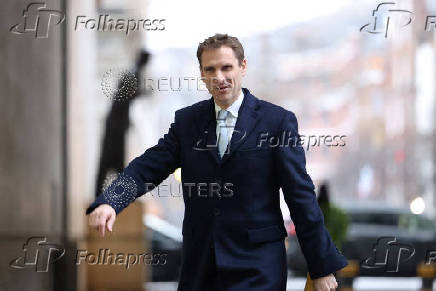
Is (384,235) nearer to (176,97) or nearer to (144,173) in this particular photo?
(176,97)

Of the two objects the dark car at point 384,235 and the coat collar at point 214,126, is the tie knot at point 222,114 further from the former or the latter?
the dark car at point 384,235

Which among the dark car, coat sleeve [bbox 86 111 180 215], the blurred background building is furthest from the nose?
the dark car

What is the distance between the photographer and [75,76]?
6.09 metres

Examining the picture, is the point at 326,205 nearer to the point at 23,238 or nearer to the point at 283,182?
the point at 23,238

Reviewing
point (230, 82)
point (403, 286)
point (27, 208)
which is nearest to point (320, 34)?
point (403, 286)

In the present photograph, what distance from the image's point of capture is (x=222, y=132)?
9.50 ft

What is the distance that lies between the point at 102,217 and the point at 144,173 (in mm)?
265

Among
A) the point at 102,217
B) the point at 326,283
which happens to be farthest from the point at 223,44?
the point at 326,283

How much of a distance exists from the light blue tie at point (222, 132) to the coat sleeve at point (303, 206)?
0.19 meters

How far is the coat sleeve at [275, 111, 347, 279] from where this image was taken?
9.14 feet

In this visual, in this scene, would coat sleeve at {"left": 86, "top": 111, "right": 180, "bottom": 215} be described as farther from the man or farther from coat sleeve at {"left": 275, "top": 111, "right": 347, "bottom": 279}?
coat sleeve at {"left": 275, "top": 111, "right": 347, "bottom": 279}

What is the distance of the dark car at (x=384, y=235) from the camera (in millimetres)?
8680

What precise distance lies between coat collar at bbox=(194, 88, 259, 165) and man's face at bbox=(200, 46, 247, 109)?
0.06 m

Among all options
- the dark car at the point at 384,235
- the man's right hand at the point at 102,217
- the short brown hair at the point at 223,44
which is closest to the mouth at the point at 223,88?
the short brown hair at the point at 223,44
